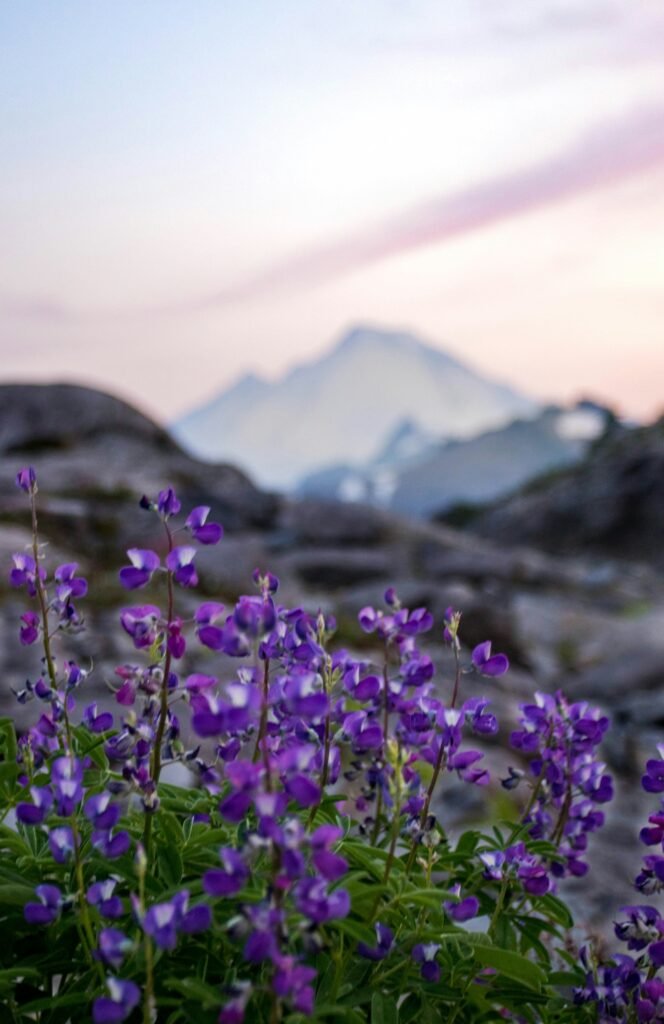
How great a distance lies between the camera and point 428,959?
8.02 feet

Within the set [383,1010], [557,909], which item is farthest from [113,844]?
[557,909]

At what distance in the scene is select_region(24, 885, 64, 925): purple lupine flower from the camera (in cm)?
213

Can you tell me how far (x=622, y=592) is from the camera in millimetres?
18594

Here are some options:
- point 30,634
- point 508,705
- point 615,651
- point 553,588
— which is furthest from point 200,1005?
point 553,588

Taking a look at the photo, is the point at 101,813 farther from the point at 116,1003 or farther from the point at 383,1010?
the point at 383,1010

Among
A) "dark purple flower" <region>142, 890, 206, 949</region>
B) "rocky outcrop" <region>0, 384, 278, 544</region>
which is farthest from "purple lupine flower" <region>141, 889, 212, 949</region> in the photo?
"rocky outcrop" <region>0, 384, 278, 544</region>

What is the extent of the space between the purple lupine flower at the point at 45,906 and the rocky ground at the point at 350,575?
4.17 meters

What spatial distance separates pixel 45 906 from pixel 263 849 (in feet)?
1.57

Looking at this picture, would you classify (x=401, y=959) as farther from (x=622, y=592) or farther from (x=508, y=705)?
(x=622, y=592)

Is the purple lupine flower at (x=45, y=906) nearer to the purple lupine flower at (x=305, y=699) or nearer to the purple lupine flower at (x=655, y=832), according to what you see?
the purple lupine flower at (x=305, y=699)

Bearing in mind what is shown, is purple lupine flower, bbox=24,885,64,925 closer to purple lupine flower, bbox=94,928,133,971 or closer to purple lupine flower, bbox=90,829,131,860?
purple lupine flower, bbox=90,829,131,860

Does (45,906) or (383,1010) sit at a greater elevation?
(45,906)

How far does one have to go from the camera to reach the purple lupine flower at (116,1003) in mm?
1896

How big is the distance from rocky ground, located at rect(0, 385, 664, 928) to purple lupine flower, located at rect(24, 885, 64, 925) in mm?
4167
